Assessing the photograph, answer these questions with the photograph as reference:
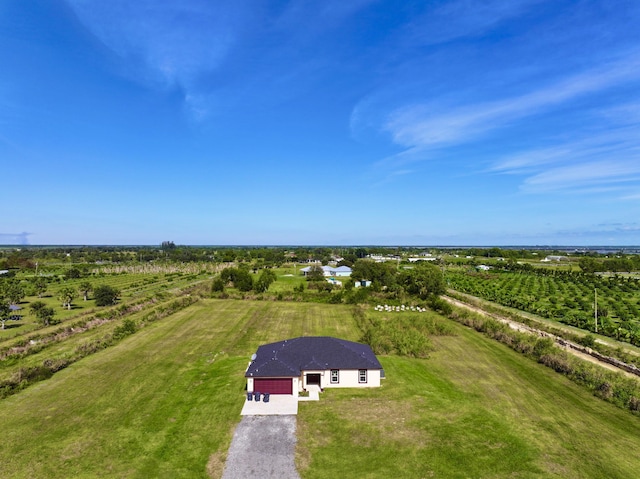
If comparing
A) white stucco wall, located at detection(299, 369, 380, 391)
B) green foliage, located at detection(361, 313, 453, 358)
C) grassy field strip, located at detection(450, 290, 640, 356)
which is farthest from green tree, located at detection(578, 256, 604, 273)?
white stucco wall, located at detection(299, 369, 380, 391)

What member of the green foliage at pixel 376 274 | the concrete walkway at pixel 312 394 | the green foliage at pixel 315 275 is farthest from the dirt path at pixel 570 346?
the green foliage at pixel 315 275

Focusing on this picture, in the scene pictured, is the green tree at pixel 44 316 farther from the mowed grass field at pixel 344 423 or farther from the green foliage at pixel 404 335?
the green foliage at pixel 404 335

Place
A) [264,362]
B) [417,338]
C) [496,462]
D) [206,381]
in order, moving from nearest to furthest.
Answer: [496,462] → [264,362] → [206,381] → [417,338]

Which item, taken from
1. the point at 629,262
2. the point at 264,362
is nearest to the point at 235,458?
the point at 264,362

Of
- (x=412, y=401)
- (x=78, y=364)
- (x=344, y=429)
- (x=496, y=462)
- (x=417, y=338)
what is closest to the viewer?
(x=496, y=462)

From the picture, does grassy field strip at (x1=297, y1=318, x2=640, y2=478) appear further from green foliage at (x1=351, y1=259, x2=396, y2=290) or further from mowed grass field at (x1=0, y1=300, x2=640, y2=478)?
green foliage at (x1=351, y1=259, x2=396, y2=290)

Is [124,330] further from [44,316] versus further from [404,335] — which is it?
[404,335]

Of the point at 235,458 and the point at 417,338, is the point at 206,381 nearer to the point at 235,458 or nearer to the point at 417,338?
the point at 235,458
